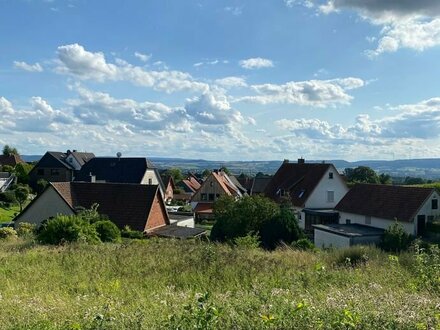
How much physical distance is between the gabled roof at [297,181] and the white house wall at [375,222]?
218 inches

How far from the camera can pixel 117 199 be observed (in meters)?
32.3

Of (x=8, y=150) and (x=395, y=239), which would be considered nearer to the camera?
(x=395, y=239)

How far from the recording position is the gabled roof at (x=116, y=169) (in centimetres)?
5638

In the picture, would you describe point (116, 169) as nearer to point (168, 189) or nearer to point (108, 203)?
point (168, 189)

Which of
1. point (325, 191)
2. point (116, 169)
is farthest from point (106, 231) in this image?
point (116, 169)

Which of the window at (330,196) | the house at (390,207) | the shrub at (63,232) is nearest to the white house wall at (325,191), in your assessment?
the window at (330,196)

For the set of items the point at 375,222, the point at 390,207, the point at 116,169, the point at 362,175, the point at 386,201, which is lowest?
the point at 375,222

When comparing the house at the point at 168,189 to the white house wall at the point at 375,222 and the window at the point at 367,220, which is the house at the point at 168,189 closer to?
the white house wall at the point at 375,222

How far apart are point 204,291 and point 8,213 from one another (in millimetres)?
45820

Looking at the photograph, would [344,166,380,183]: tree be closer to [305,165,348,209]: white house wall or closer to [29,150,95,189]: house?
[305,165,348,209]: white house wall

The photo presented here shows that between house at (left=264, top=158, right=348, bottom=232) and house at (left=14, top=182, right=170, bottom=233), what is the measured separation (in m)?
16.9

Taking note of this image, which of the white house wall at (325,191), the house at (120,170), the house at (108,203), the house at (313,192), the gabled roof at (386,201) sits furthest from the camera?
the house at (120,170)

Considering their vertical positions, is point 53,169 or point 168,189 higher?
point 53,169

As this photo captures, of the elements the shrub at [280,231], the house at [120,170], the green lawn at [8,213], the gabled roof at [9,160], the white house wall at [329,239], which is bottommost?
the white house wall at [329,239]
